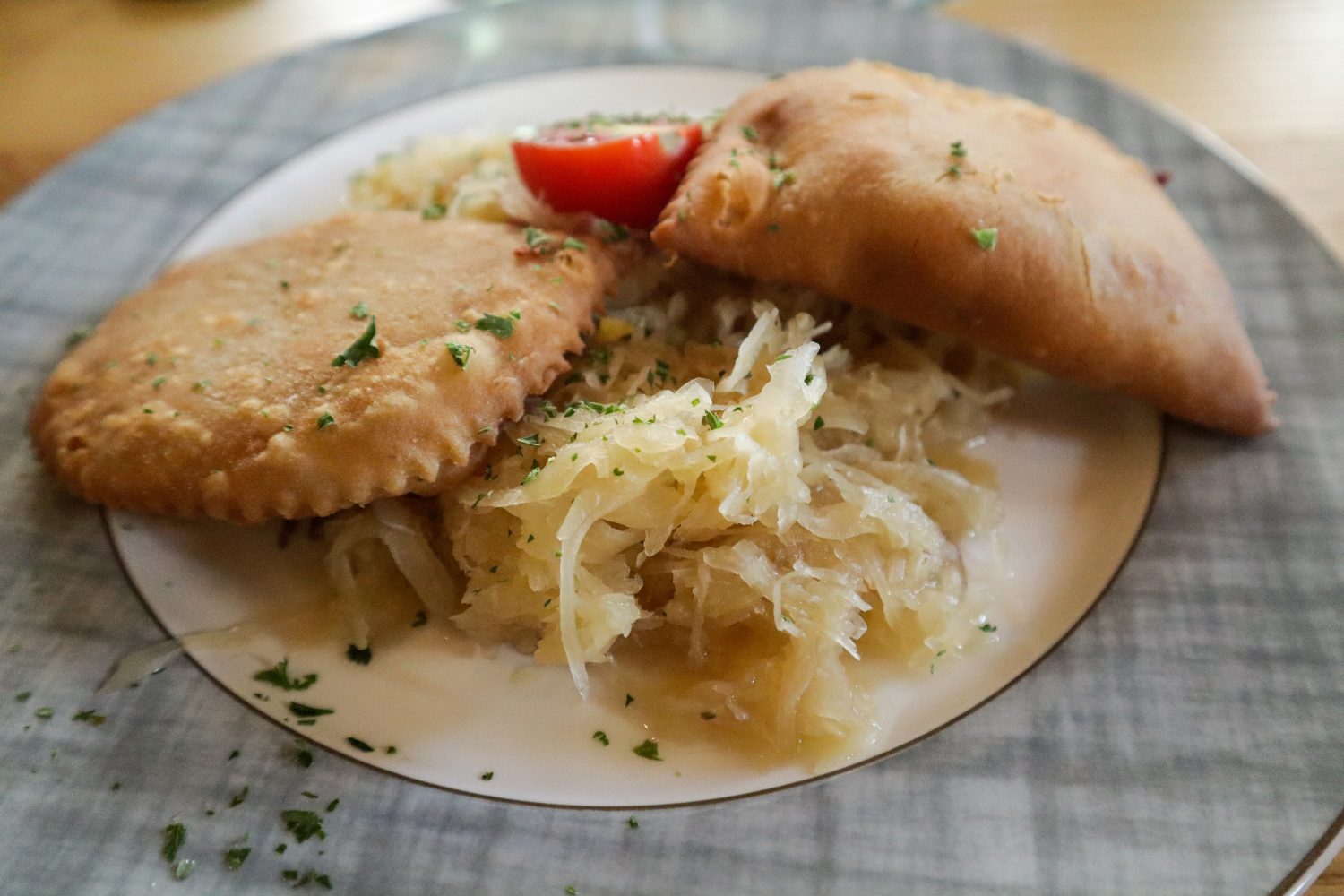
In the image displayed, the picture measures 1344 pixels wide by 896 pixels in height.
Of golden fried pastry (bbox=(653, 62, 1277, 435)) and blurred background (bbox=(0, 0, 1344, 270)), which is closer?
golden fried pastry (bbox=(653, 62, 1277, 435))

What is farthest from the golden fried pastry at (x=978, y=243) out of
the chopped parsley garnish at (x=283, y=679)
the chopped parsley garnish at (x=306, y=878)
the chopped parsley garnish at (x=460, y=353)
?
the chopped parsley garnish at (x=306, y=878)

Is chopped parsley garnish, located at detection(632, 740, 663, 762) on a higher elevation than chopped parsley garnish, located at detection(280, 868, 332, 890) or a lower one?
lower

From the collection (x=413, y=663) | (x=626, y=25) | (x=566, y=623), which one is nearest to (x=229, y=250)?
(x=413, y=663)

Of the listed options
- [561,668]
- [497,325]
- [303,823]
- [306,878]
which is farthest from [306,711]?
[497,325]

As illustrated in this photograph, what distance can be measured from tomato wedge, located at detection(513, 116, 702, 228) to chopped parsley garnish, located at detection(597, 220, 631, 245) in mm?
46

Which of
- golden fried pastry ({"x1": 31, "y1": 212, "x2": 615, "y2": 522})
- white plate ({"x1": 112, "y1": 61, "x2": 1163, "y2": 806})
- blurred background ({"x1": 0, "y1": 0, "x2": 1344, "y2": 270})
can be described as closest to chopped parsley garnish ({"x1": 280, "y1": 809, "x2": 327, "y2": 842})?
white plate ({"x1": 112, "y1": 61, "x2": 1163, "y2": 806})

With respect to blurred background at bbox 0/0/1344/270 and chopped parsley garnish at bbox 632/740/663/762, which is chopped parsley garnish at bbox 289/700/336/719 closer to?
chopped parsley garnish at bbox 632/740/663/762

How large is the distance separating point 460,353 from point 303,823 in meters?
1.18

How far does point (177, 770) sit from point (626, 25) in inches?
148

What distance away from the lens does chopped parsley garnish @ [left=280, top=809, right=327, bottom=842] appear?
7.43 feet

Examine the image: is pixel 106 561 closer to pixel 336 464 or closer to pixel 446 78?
pixel 336 464

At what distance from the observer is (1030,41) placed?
5164 millimetres

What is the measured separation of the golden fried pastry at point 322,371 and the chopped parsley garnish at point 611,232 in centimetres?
9

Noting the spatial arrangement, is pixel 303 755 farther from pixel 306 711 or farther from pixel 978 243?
pixel 978 243
